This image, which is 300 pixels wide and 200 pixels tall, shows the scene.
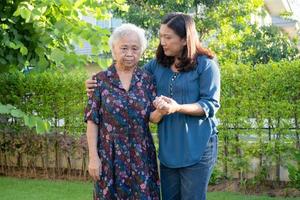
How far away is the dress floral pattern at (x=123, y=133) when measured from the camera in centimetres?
315

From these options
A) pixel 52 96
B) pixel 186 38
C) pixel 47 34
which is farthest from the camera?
pixel 52 96

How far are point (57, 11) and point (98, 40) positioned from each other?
390 mm

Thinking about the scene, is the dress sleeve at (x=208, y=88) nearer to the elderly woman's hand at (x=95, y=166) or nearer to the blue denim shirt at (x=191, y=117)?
the blue denim shirt at (x=191, y=117)

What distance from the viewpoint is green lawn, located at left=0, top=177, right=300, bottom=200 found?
6.64 m

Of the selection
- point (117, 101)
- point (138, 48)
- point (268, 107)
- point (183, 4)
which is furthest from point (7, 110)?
point (183, 4)

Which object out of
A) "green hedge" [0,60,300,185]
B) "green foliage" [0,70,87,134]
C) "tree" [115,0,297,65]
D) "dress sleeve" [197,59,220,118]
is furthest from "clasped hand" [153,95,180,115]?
"tree" [115,0,297,65]

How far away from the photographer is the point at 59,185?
24.8 feet

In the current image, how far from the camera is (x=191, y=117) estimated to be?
3.06 metres

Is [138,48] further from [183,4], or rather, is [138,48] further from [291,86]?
[183,4]

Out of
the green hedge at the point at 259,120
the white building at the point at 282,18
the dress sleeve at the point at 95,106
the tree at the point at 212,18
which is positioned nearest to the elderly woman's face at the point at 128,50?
the dress sleeve at the point at 95,106

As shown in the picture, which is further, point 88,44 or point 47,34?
point 88,44

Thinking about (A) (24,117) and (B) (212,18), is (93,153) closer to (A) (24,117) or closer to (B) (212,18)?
(A) (24,117)

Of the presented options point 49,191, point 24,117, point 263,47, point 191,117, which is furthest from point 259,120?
point 263,47

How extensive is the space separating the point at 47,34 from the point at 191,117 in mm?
1323
